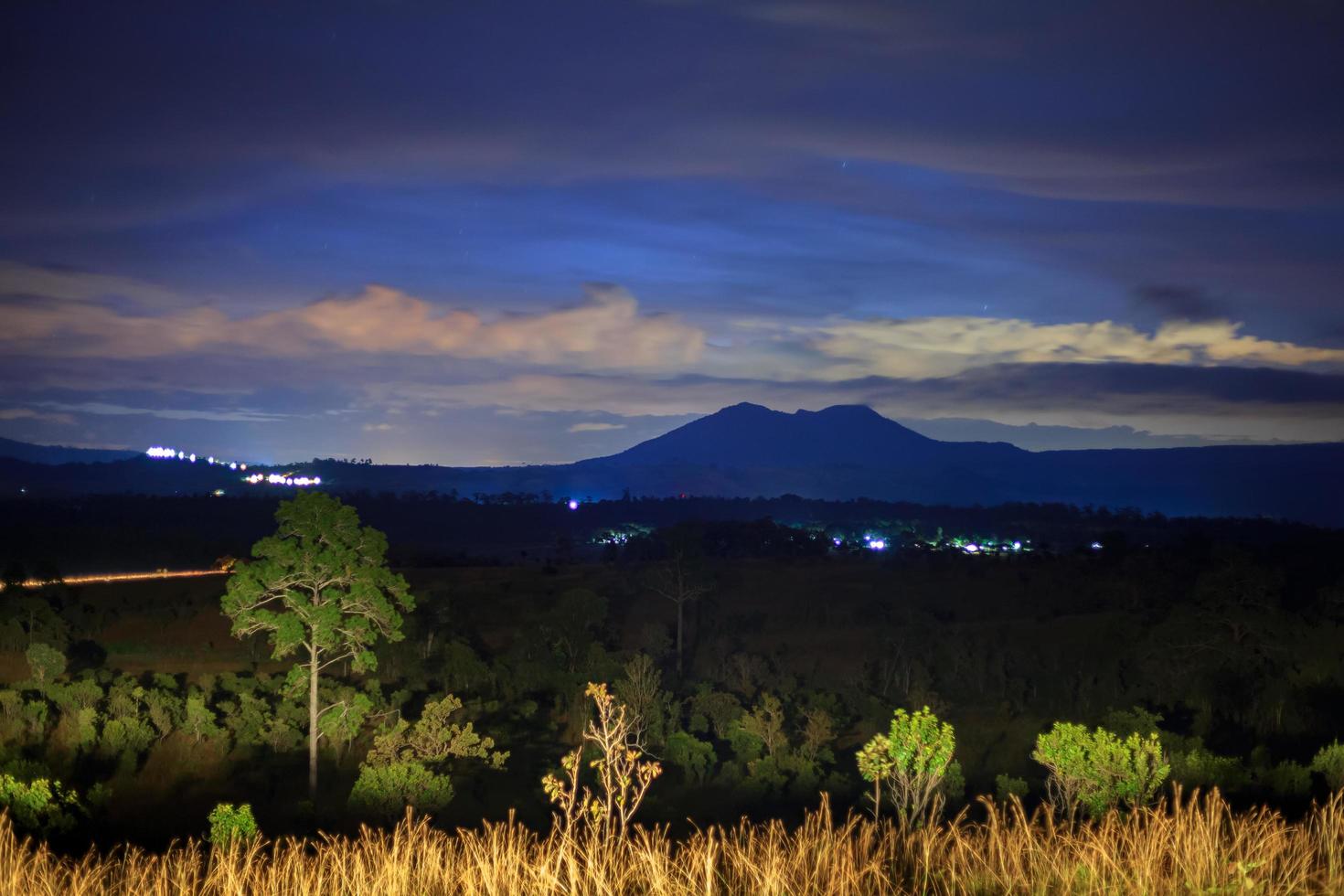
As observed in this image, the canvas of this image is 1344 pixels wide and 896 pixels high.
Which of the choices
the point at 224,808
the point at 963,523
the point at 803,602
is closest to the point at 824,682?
the point at 803,602

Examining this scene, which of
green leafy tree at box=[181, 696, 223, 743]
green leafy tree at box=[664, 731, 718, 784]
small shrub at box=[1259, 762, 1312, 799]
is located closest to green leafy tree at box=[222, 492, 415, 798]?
green leafy tree at box=[181, 696, 223, 743]

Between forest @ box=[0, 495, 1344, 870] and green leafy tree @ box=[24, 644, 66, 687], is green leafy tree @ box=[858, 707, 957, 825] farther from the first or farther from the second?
green leafy tree @ box=[24, 644, 66, 687]

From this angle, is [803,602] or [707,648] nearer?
[707,648]

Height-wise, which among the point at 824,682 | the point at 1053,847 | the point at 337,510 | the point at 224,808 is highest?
the point at 337,510

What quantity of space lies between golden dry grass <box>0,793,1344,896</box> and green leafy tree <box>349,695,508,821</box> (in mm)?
15366

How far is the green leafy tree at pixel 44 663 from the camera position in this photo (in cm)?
2919

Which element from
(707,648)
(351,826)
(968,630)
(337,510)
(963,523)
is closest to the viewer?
(351,826)

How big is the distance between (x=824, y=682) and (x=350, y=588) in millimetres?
24695

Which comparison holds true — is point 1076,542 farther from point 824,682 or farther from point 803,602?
point 824,682

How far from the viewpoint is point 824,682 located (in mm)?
42375

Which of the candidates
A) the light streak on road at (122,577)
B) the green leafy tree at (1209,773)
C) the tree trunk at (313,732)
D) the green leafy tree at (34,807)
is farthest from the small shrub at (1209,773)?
the light streak on road at (122,577)

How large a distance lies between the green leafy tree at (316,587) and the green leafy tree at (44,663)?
11.5m

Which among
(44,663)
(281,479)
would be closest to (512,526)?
(281,479)

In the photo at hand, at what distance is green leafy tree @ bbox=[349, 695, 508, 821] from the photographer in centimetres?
2100
